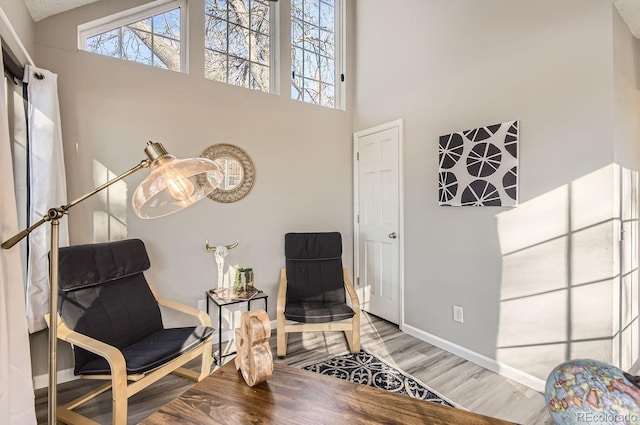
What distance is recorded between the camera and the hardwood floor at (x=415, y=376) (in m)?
2.03

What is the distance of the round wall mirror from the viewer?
2.98 metres

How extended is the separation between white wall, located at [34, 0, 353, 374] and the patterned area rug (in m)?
1.04

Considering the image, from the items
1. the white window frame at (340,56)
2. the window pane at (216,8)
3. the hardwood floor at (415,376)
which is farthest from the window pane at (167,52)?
the hardwood floor at (415,376)

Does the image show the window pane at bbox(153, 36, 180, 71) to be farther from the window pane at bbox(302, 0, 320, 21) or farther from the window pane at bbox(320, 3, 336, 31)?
the window pane at bbox(320, 3, 336, 31)

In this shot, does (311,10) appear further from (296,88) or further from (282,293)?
(282,293)

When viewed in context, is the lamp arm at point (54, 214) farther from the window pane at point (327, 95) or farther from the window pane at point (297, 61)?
the window pane at point (327, 95)

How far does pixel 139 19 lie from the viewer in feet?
8.91

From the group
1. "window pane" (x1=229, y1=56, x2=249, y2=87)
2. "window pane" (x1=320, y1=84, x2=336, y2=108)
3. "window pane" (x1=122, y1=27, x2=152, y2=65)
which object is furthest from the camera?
"window pane" (x1=320, y1=84, x2=336, y2=108)

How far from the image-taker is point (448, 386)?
91.2 inches

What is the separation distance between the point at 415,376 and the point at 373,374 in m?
0.31

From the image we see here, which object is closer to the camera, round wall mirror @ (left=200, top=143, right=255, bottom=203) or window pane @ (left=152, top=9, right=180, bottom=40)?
window pane @ (left=152, top=9, right=180, bottom=40)

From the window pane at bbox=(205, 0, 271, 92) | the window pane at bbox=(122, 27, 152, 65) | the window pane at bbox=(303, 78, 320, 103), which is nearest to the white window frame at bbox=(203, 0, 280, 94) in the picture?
the window pane at bbox=(205, 0, 271, 92)

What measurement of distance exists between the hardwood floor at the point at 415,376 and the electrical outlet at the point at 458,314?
30 cm

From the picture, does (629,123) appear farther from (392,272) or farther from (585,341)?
(392,272)
